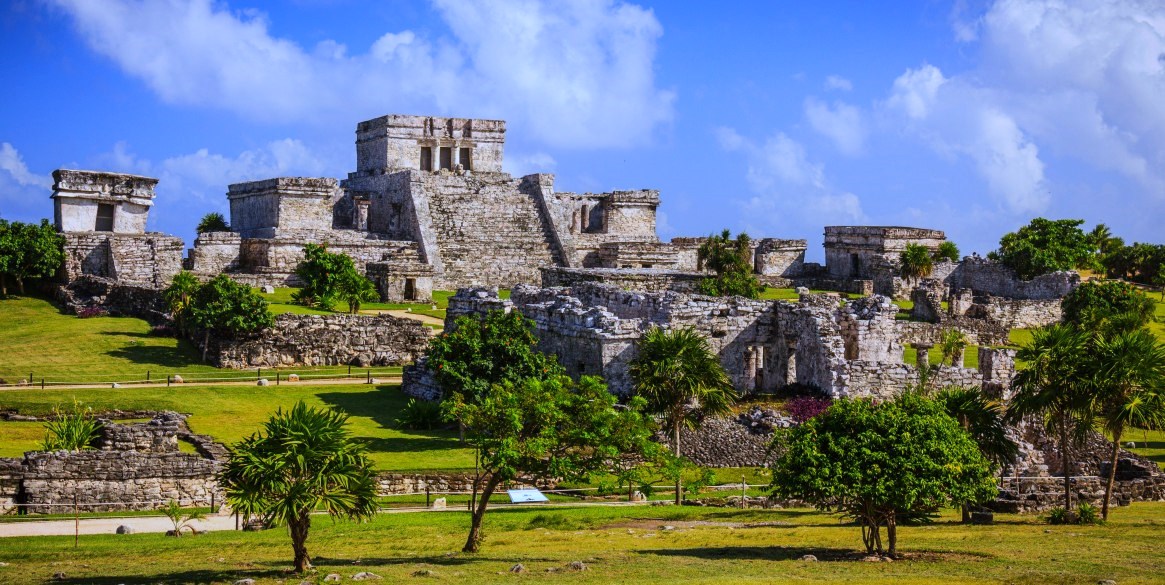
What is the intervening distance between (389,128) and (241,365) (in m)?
32.4

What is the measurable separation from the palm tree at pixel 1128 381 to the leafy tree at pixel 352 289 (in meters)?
28.9

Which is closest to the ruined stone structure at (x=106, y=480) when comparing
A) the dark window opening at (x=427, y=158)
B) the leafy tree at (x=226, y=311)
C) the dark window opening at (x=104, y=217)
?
the leafy tree at (x=226, y=311)

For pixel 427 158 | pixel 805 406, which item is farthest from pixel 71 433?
pixel 427 158

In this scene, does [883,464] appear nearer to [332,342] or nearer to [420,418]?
[420,418]

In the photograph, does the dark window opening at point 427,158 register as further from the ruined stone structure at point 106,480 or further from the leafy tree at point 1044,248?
the ruined stone structure at point 106,480

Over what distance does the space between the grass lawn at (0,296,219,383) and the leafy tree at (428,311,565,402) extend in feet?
30.0

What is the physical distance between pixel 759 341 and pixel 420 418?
9.91 metres

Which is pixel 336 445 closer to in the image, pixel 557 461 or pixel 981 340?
pixel 557 461

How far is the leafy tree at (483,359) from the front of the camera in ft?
115

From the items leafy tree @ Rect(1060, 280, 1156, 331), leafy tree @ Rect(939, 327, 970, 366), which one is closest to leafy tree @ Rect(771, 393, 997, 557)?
leafy tree @ Rect(939, 327, 970, 366)

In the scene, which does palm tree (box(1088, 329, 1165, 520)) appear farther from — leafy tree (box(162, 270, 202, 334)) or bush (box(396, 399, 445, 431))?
leafy tree (box(162, 270, 202, 334))

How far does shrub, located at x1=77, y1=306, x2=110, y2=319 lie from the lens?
47375 mm

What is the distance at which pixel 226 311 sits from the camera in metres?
42.1

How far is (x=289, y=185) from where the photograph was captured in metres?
64.3
